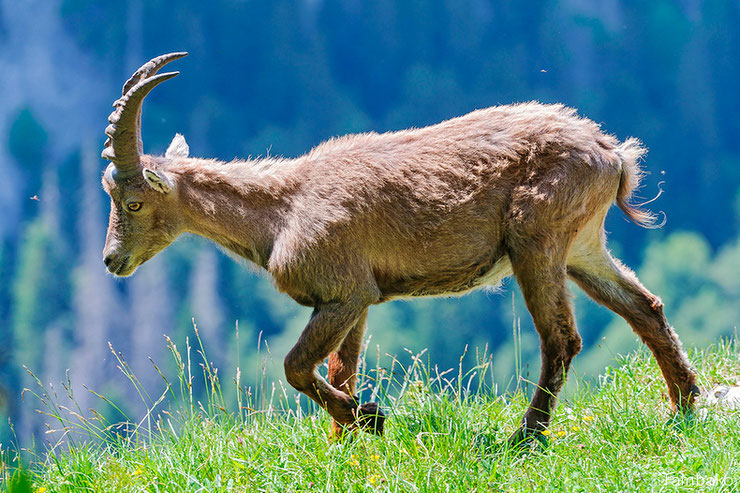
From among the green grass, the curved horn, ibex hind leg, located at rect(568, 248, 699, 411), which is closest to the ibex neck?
the curved horn

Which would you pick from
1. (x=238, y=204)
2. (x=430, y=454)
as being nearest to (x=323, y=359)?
(x=430, y=454)

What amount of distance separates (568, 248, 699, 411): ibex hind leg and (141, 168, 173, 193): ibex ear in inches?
114

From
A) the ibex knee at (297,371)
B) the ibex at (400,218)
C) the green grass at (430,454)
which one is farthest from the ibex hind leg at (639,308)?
the ibex knee at (297,371)

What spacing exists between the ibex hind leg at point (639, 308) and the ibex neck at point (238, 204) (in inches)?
86.0

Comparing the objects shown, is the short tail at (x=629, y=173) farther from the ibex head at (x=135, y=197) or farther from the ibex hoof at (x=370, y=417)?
the ibex head at (x=135, y=197)

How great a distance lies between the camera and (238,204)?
4828mm

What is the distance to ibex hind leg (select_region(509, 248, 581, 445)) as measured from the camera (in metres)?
4.57

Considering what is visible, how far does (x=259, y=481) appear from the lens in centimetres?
385

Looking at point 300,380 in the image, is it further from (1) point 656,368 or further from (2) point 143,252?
(1) point 656,368

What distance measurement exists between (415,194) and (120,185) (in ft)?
6.59

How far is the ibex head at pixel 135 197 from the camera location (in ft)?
15.4

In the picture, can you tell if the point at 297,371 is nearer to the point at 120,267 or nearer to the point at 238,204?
the point at 238,204

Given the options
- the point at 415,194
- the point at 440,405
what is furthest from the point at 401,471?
the point at 415,194

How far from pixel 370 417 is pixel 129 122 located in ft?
8.12
